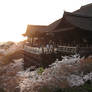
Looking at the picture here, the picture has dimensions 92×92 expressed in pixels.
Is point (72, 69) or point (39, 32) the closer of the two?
point (72, 69)

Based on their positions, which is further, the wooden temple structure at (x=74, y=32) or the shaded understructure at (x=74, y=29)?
the shaded understructure at (x=74, y=29)

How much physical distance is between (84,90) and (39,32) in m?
23.0

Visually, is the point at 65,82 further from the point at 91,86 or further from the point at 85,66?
the point at 85,66

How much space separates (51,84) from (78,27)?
10.2 m

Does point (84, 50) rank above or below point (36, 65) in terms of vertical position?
above

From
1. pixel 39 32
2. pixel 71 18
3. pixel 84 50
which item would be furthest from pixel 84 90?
pixel 39 32

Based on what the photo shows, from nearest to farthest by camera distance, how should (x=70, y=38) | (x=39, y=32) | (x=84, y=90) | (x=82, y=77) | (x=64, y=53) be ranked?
(x=84, y=90) → (x=82, y=77) → (x=64, y=53) → (x=70, y=38) → (x=39, y=32)

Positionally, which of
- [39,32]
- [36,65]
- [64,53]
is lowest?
[36,65]

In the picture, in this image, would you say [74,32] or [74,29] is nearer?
[74,29]

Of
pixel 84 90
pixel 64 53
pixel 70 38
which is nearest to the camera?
pixel 84 90

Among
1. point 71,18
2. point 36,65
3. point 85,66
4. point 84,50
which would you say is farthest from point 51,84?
point 71,18

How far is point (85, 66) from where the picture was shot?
12320 millimetres

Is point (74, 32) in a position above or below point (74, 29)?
below

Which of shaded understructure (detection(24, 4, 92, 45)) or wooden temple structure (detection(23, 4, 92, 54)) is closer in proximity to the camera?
wooden temple structure (detection(23, 4, 92, 54))
